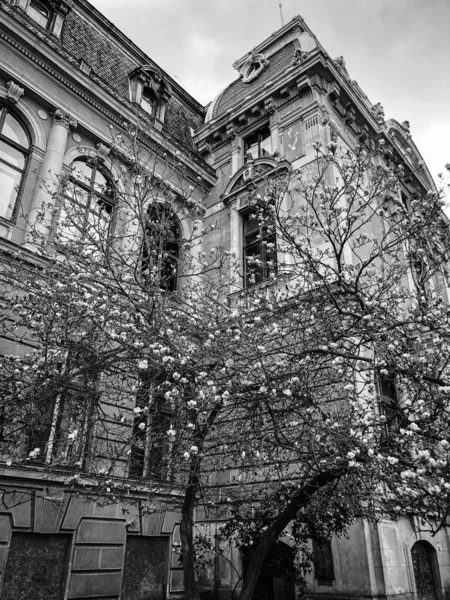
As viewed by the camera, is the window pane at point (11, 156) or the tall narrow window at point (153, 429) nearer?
the tall narrow window at point (153, 429)

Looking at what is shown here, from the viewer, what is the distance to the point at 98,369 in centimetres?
847

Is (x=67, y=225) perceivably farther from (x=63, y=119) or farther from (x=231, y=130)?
(x=231, y=130)

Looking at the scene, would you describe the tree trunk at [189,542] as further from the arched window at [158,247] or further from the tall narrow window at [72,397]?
the arched window at [158,247]

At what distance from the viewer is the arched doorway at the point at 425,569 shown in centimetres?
1119

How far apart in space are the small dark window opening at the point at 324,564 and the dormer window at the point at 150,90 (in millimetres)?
15677

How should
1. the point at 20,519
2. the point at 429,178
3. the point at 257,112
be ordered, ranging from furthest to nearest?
the point at 429,178 → the point at 257,112 → the point at 20,519

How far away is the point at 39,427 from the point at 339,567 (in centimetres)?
724

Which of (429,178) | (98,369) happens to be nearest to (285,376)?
(98,369)

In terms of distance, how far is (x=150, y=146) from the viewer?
51.9 feet

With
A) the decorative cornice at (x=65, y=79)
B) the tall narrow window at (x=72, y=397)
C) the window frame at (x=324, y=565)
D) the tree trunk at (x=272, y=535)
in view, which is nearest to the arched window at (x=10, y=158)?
the decorative cornice at (x=65, y=79)

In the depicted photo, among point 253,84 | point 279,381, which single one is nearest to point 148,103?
point 253,84

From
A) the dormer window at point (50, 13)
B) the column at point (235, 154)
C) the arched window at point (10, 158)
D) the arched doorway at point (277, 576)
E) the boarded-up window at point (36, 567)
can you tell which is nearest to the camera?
the boarded-up window at point (36, 567)

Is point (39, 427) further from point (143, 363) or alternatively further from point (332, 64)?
point (332, 64)

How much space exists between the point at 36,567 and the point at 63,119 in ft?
39.9
